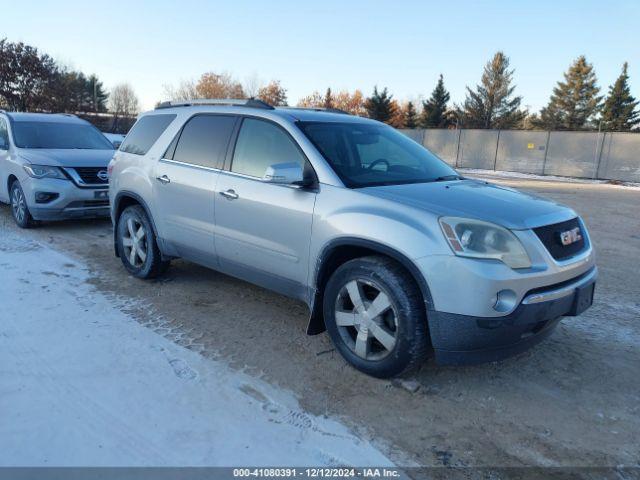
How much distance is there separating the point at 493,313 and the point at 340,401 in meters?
1.07

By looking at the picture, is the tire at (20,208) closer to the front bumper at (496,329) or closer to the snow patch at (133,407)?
the snow patch at (133,407)

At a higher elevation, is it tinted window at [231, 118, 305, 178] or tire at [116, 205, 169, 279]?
tinted window at [231, 118, 305, 178]

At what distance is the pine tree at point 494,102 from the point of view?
5825cm

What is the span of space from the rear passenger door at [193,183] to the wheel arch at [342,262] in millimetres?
1232

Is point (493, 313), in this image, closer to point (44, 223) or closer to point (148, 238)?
point (148, 238)

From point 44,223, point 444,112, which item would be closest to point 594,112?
point 444,112

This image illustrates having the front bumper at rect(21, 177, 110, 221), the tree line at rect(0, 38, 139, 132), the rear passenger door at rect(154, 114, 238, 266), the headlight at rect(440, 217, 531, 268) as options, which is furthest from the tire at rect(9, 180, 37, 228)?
the tree line at rect(0, 38, 139, 132)

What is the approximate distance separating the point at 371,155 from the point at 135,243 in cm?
273

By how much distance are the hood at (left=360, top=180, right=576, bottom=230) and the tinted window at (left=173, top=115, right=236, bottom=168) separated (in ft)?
5.13

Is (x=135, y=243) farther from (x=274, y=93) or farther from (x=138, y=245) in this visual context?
(x=274, y=93)

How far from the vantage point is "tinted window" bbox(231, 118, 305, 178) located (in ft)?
13.1

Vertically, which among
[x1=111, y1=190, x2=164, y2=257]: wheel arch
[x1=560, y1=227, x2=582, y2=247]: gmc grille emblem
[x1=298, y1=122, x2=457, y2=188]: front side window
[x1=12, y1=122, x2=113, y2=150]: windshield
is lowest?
[x1=111, y1=190, x2=164, y2=257]: wheel arch

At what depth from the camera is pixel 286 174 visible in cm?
359

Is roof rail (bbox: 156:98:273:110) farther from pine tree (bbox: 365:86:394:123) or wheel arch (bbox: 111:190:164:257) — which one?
pine tree (bbox: 365:86:394:123)
